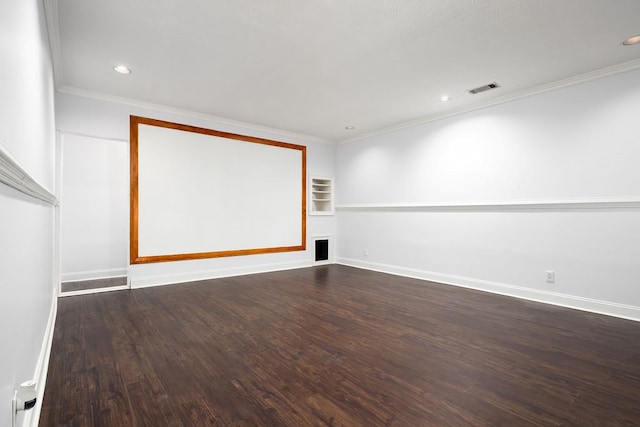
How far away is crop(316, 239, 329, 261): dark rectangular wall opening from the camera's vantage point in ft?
21.8

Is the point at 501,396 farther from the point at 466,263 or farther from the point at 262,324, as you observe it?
the point at 466,263

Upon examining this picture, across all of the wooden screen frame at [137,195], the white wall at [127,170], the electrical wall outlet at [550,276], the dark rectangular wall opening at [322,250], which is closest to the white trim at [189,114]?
the white wall at [127,170]

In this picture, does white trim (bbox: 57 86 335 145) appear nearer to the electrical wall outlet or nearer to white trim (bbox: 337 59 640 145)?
white trim (bbox: 337 59 640 145)

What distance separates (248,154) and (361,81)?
261 cm

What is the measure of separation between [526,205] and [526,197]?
0.34 feet

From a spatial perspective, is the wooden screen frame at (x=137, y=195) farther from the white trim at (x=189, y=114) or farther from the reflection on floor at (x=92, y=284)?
the reflection on floor at (x=92, y=284)

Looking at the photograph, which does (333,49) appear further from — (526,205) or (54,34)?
(526,205)

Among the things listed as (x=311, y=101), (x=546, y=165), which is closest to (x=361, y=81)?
(x=311, y=101)

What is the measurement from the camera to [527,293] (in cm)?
399

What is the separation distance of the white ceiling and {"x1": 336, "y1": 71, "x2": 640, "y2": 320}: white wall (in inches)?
16.2

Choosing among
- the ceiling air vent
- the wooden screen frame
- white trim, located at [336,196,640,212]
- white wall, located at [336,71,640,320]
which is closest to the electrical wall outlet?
white wall, located at [336,71,640,320]

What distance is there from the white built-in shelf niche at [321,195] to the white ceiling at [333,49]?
93.2 inches

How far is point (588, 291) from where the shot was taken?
11.6 ft

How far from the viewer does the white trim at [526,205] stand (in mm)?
3340
